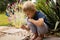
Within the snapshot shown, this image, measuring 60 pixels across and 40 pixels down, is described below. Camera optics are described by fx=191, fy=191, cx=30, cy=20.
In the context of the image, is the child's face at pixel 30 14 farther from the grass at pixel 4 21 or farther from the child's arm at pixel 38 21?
the grass at pixel 4 21

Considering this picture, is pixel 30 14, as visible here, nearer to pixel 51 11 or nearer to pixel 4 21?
pixel 51 11

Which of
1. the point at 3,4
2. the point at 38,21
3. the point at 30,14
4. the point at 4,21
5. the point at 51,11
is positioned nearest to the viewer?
the point at 38,21

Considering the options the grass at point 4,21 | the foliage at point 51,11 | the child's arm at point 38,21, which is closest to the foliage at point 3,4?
the grass at point 4,21

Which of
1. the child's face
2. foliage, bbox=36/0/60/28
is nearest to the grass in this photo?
foliage, bbox=36/0/60/28

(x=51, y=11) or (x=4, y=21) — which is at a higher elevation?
(x=51, y=11)

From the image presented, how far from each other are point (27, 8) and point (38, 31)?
1.30 ft

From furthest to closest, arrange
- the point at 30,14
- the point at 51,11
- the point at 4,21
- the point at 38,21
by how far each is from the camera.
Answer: the point at 4,21, the point at 51,11, the point at 30,14, the point at 38,21

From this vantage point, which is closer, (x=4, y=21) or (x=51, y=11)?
(x=51, y=11)

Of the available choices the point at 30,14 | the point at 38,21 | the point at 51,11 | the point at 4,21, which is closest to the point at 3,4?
the point at 4,21

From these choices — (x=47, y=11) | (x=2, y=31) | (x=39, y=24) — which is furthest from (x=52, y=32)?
(x=2, y=31)

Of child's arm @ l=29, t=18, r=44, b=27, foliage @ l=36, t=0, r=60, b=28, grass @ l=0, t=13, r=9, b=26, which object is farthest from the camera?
grass @ l=0, t=13, r=9, b=26

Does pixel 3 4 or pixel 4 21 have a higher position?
pixel 3 4

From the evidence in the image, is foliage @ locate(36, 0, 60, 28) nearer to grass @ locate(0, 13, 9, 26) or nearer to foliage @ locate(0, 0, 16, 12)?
grass @ locate(0, 13, 9, 26)

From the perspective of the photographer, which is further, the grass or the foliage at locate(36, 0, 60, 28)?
the grass
